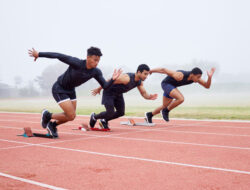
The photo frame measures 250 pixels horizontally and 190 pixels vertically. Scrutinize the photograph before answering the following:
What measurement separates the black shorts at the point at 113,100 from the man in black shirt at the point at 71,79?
1.20 metres

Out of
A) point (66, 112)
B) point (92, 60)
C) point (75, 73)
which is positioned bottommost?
point (66, 112)

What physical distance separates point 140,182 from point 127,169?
578 millimetres

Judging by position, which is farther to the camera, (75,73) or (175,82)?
(175,82)

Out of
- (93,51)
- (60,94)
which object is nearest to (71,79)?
(60,94)

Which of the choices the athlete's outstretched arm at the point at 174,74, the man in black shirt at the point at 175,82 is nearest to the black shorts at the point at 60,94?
the man in black shirt at the point at 175,82

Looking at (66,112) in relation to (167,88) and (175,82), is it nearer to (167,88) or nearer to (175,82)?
(167,88)

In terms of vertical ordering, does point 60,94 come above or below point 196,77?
below

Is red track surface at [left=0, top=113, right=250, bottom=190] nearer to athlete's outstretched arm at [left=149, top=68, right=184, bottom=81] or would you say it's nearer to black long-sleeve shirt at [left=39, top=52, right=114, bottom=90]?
black long-sleeve shirt at [left=39, top=52, right=114, bottom=90]

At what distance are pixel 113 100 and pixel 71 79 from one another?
1.82 m

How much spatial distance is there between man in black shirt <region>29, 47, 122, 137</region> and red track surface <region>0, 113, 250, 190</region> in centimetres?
55

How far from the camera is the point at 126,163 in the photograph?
4066 millimetres

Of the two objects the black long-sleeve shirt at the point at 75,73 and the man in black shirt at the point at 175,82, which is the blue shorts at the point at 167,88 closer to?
→ the man in black shirt at the point at 175,82

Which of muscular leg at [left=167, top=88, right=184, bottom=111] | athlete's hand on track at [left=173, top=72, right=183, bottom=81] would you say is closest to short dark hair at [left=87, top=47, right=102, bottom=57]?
athlete's hand on track at [left=173, top=72, right=183, bottom=81]

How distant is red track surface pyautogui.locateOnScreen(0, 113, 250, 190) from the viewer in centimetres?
316
